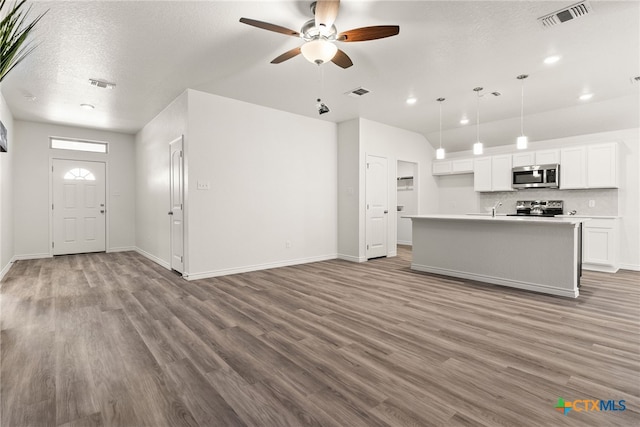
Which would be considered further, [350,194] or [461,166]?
[461,166]

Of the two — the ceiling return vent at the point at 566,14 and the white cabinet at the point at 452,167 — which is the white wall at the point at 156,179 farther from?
the white cabinet at the point at 452,167

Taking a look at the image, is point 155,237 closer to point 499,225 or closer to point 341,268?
A: point 341,268

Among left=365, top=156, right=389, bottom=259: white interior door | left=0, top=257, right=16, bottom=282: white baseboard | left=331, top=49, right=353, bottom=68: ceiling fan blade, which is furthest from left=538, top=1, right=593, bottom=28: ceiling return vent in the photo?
A: left=0, top=257, right=16, bottom=282: white baseboard

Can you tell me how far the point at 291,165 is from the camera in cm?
577

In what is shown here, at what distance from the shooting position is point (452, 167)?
7.70 m

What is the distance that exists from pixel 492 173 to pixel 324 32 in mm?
5730

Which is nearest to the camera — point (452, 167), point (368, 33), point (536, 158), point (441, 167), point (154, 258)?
point (368, 33)

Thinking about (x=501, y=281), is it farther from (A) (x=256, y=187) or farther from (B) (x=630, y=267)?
(A) (x=256, y=187)

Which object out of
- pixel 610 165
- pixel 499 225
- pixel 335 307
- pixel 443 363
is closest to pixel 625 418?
pixel 443 363

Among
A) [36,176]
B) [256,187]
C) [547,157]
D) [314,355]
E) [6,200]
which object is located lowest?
[314,355]

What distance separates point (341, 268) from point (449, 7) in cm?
396

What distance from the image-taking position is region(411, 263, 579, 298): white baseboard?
3.76 metres

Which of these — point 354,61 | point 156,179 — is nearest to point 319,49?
point 354,61

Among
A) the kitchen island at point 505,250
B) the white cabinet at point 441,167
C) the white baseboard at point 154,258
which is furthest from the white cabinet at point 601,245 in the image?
the white baseboard at point 154,258
